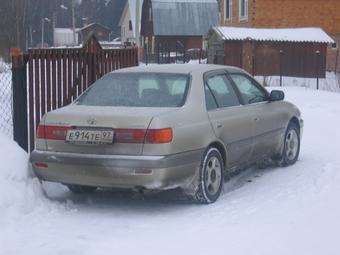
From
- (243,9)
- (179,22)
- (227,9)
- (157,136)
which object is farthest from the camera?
(179,22)

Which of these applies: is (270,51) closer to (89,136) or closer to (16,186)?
(89,136)

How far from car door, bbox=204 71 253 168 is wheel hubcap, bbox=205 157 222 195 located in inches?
9.7

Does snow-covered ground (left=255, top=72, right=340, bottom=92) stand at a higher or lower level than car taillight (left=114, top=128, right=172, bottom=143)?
lower

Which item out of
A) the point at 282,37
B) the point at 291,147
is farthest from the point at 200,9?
the point at 291,147

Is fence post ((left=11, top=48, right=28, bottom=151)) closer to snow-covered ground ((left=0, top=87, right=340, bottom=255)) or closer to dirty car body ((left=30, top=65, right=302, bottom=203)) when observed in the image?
snow-covered ground ((left=0, top=87, right=340, bottom=255))

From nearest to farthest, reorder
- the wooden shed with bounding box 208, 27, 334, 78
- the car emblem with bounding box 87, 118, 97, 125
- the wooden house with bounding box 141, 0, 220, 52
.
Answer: the car emblem with bounding box 87, 118, 97, 125
the wooden shed with bounding box 208, 27, 334, 78
the wooden house with bounding box 141, 0, 220, 52

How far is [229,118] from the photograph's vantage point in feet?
22.9

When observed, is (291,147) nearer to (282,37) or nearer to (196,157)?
(196,157)

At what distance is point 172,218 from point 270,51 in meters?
22.1

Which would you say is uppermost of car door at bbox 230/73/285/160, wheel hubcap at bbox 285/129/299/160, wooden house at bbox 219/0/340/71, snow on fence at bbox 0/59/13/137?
wooden house at bbox 219/0/340/71

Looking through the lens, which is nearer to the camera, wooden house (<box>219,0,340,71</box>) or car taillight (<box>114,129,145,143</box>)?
car taillight (<box>114,129,145,143</box>)

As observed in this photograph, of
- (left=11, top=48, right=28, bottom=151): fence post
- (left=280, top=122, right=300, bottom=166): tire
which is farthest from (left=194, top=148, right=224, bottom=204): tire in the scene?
(left=11, top=48, right=28, bottom=151): fence post

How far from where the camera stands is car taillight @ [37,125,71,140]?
20.6ft

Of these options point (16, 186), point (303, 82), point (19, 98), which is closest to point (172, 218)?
point (16, 186)
